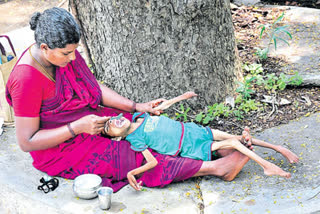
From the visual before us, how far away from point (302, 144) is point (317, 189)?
599mm

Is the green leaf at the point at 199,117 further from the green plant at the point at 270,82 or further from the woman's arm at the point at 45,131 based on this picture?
the woman's arm at the point at 45,131

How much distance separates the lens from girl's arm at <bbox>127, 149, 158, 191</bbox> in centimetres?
291

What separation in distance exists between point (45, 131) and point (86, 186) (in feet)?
1.56

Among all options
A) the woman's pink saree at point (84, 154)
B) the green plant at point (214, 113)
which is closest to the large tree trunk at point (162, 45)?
the green plant at point (214, 113)

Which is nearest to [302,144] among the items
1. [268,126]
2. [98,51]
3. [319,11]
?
[268,126]

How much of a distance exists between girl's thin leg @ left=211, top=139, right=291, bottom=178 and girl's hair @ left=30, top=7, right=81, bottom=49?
4.19 ft

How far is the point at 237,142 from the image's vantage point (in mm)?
2975

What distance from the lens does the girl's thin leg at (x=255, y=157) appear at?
2887mm

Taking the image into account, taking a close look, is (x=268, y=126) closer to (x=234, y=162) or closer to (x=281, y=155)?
(x=281, y=155)

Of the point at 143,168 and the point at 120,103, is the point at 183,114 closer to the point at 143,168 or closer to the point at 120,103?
the point at 120,103

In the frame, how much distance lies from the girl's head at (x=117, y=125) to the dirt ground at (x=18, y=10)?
5.00m

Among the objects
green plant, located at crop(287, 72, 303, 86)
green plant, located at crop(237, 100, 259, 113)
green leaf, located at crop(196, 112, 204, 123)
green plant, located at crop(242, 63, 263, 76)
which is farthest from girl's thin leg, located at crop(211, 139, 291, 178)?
green plant, located at crop(242, 63, 263, 76)


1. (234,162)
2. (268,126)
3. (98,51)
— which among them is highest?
(98,51)

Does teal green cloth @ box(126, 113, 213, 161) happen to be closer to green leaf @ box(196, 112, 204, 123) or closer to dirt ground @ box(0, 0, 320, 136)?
green leaf @ box(196, 112, 204, 123)
